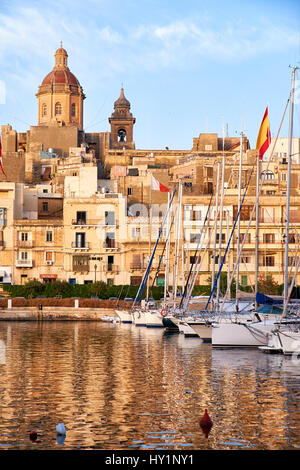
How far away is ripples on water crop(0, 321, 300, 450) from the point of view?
60.2 feet

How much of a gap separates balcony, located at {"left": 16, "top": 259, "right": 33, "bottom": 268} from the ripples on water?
103ft

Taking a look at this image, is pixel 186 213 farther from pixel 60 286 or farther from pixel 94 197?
pixel 60 286

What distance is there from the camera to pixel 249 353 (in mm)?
35531

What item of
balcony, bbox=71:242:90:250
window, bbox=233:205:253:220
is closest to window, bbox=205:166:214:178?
window, bbox=233:205:253:220

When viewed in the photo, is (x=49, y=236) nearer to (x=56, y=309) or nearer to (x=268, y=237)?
(x=56, y=309)

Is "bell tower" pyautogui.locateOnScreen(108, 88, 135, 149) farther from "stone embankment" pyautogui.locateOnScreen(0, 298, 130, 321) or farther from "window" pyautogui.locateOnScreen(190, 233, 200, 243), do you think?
"stone embankment" pyautogui.locateOnScreen(0, 298, 130, 321)

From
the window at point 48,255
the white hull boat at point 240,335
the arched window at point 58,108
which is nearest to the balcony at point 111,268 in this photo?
the window at point 48,255

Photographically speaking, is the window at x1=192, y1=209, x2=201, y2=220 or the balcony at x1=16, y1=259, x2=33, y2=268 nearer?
the balcony at x1=16, y1=259, x2=33, y2=268

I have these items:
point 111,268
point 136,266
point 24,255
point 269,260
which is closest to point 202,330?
point 136,266

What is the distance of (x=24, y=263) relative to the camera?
238ft

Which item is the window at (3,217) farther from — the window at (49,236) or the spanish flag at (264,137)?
the spanish flag at (264,137)

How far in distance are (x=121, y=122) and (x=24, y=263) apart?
3840 cm

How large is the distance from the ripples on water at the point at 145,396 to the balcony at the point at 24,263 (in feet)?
103

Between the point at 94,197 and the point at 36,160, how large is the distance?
2223 centimetres
